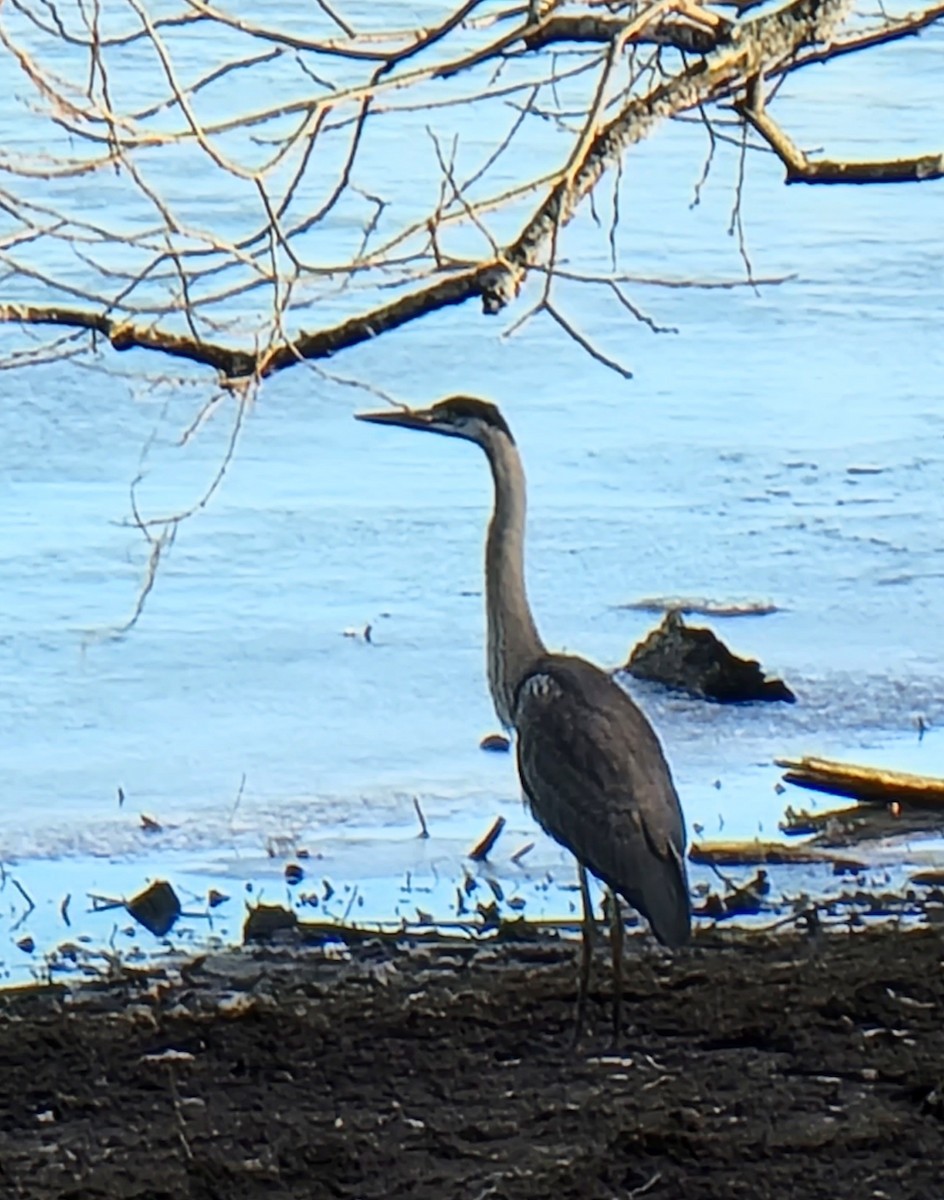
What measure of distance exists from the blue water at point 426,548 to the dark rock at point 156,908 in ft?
0.37

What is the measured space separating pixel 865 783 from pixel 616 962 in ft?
5.53

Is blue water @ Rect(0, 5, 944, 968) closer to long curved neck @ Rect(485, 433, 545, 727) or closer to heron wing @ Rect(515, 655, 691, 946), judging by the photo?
long curved neck @ Rect(485, 433, 545, 727)

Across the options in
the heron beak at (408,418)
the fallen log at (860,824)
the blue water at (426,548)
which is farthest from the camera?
the blue water at (426,548)

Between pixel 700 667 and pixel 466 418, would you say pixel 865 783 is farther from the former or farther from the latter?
pixel 466 418

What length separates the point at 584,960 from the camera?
558 cm

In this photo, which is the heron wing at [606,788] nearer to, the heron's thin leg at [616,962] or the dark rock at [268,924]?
the heron's thin leg at [616,962]

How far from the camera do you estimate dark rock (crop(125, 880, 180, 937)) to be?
6.42 meters

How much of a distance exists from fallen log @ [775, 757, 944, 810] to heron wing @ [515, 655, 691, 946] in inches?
55.1

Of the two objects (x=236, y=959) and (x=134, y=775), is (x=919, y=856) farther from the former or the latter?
(x=134, y=775)

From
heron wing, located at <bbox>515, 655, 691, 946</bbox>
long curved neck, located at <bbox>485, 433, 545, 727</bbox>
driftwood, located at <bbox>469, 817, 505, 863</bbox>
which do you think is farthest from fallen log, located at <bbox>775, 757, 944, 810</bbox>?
heron wing, located at <bbox>515, 655, 691, 946</bbox>

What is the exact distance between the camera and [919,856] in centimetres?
678

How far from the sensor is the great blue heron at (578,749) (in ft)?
17.9

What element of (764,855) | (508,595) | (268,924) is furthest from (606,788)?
(764,855)

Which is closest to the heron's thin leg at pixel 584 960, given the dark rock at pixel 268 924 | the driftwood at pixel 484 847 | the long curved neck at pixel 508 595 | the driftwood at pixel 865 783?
the long curved neck at pixel 508 595
